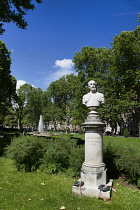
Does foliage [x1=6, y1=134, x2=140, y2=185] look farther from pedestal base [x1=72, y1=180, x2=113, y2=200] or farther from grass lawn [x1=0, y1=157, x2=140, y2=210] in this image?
pedestal base [x1=72, y1=180, x2=113, y2=200]

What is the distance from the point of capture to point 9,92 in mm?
21281

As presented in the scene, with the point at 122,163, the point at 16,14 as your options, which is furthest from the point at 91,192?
the point at 16,14

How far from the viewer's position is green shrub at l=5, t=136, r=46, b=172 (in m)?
7.39

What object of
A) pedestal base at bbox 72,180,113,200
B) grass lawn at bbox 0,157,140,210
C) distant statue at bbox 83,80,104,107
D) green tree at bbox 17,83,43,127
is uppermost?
green tree at bbox 17,83,43,127

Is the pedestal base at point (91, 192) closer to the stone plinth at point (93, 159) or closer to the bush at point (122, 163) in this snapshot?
the stone plinth at point (93, 159)

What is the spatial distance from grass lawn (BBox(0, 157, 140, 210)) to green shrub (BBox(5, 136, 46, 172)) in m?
0.93

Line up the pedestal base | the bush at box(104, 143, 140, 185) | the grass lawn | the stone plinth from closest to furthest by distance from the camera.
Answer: the grass lawn, the pedestal base, the stone plinth, the bush at box(104, 143, 140, 185)

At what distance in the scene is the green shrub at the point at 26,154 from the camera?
739 centimetres

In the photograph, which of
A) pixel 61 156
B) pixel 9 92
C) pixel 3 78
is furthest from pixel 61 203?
pixel 9 92

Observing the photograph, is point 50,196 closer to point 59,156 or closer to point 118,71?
point 59,156

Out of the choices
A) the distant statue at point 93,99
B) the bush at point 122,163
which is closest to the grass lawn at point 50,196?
the bush at point 122,163

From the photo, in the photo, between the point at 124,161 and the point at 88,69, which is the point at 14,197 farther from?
the point at 88,69

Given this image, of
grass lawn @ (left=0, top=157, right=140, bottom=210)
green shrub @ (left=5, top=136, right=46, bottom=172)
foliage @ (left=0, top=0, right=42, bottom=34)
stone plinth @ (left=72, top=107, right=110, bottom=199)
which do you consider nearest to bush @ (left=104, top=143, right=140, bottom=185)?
grass lawn @ (left=0, top=157, right=140, bottom=210)

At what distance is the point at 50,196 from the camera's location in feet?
16.5
